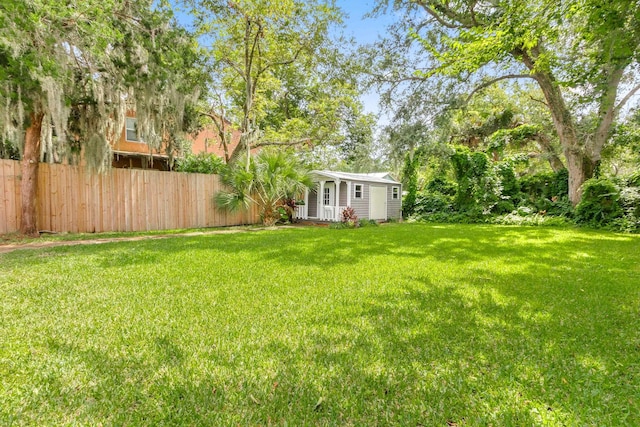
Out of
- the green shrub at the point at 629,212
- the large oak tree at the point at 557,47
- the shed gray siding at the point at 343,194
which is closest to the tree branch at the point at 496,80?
the large oak tree at the point at 557,47

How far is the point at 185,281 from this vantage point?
3.59m

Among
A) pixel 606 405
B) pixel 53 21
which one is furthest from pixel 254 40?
pixel 606 405

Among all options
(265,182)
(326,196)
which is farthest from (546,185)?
(265,182)

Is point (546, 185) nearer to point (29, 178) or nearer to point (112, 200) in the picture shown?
point (112, 200)

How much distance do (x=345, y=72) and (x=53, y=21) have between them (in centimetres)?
971

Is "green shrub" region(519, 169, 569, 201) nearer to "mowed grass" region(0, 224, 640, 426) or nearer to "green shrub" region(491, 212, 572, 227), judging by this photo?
"green shrub" region(491, 212, 572, 227)

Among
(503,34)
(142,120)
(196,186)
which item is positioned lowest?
(196,186)

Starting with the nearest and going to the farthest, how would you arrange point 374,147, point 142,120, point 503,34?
1. point 503,34
2. point 142,120
3. point 374,147

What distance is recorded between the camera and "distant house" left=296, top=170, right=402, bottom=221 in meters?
12.9

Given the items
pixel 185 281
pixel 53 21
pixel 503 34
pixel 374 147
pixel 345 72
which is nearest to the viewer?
pixel 185 281

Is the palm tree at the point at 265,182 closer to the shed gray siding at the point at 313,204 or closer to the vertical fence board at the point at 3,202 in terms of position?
the shed gray siding at the point at 313,204

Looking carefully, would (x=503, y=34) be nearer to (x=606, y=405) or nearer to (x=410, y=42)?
(x=606, y=405)

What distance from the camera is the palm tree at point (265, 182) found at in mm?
10219

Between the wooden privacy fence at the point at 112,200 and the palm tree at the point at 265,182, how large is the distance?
58 centimetres
